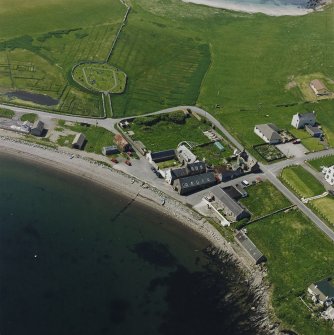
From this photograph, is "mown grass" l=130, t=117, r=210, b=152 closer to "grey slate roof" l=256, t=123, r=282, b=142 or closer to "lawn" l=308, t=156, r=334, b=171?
"grey slate roof" l=256, t=123, r=282, b=142

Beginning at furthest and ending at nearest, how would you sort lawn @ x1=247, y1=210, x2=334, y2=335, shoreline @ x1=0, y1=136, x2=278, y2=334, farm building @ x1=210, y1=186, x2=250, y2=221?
farm building @ x1=210, y1=186, x2=250, y2=221 < shoreline @ x1=0, y1=136, x2=278, y2=334 < lawn @ x1=247, y1=210, x2=334, y2=335

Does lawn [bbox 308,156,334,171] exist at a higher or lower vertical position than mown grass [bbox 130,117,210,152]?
higher

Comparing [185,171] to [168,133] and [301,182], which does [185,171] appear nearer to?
[168,133]

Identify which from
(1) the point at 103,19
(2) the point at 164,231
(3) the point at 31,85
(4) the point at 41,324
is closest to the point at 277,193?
(2) the point at 164,231

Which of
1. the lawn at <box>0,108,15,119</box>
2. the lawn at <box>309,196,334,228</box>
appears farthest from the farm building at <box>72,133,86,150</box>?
the lawn at <box>309,196,334,228</box>

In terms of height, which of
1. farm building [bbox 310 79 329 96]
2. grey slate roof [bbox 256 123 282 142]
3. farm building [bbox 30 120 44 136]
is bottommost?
farm building [bbox 30 120 44 136]

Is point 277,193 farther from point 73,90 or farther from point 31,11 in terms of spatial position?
point 31,11

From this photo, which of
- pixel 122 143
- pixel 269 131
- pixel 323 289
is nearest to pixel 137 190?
pixel 122 143
